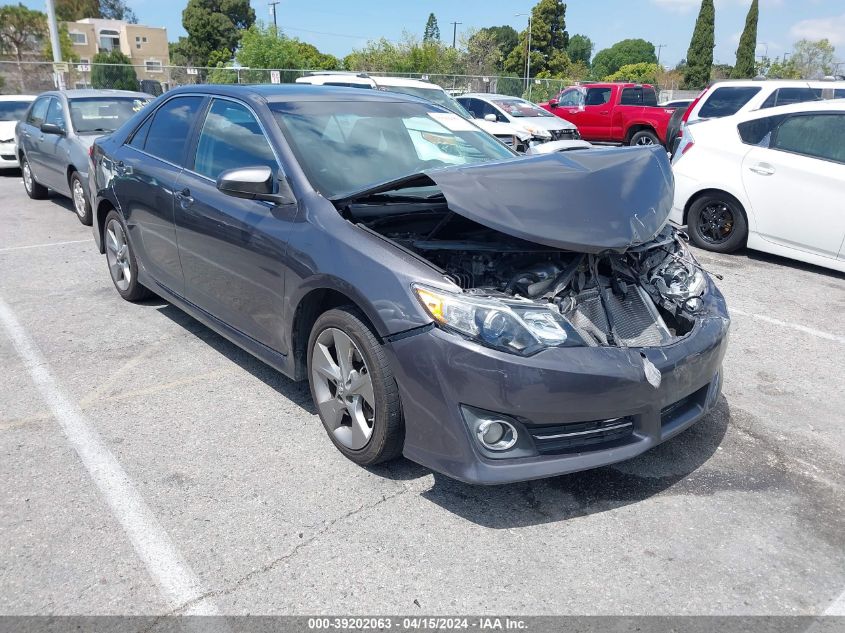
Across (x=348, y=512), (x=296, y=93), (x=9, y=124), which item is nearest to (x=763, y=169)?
(x=296, y=93)

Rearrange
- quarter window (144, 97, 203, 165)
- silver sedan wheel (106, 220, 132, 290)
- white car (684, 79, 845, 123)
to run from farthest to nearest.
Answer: white car (684, 79, 845, 123), silver sedan wheel (106, 220, 132, 290), quarter window (144, 97, 203, 165)

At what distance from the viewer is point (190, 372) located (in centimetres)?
435

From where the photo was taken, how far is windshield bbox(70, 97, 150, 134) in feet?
29.0

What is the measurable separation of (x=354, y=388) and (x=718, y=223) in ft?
19.4

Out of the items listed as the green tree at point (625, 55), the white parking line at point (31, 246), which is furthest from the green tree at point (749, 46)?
the green tree at point (625, 55)

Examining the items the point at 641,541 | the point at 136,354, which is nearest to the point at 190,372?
the point at 136,354

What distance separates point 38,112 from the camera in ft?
32.2

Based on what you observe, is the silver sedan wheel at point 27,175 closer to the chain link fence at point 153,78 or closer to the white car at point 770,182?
the white car at point 770,182

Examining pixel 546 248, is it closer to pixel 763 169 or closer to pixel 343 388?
pixel 343 388

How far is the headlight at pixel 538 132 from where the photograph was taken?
48.9 feet

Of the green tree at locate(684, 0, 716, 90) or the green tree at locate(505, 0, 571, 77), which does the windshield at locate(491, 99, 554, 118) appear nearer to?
the green tree at locate(684, 0, 716, 90)

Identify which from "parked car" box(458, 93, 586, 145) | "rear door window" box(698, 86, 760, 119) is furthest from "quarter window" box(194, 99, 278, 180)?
"parked car" box(458, 93, 586, 145)

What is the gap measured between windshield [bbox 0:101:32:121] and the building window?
8086 cm

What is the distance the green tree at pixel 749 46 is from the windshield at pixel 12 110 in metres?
53.6
